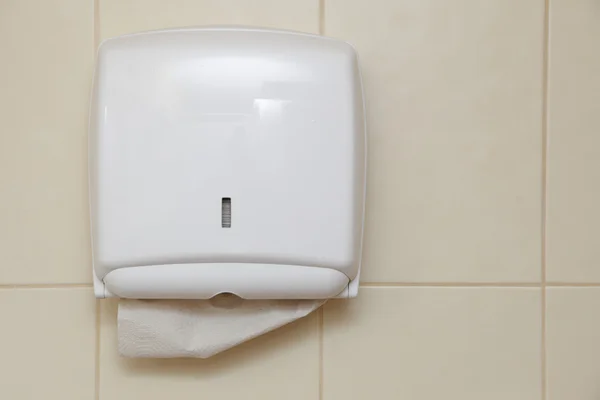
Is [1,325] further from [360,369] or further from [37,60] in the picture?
[360,369]

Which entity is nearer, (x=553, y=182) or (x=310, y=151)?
(x=310, y=151)

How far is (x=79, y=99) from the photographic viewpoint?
0.77 metres

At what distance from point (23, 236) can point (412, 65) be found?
516 mm

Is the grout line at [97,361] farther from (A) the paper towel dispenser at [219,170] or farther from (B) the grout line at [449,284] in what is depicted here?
(B) the grout line at [449,284]

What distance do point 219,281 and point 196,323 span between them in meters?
0.08

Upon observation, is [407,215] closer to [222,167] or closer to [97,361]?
[222,167]

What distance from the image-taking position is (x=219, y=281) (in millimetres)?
702

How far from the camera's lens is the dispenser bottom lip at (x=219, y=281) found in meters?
0.70

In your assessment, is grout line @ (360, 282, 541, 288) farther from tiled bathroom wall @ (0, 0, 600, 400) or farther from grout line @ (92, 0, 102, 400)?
grout line @ (92, 0, 102, 400)

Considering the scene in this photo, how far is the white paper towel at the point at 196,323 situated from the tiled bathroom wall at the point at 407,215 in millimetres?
43

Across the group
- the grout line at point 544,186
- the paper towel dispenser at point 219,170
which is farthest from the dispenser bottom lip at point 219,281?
the grout line at point 544,186

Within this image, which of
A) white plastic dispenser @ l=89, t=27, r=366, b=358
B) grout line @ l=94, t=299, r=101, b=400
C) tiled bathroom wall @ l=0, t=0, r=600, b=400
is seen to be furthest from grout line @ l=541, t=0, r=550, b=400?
grout line @ l=94, t=299, r=101, b=400

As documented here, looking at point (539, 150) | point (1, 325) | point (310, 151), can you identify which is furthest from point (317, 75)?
point (1, 325)

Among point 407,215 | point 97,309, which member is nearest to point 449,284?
point 407,215
